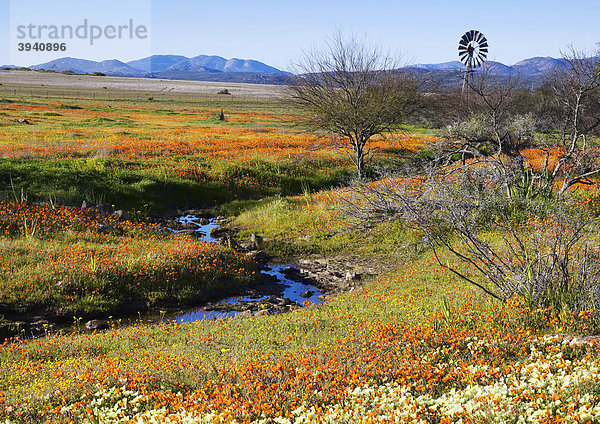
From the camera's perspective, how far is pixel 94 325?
38.1ft

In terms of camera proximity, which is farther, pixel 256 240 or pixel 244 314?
pixel 256 240

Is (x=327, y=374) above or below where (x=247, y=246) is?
above

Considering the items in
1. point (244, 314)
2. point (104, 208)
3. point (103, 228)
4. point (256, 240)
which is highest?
point (104, 208)

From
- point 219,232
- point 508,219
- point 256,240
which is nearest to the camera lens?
point 508,219

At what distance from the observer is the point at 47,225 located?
16375 mm

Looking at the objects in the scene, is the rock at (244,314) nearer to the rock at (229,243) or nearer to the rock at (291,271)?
the rock at (291,271)

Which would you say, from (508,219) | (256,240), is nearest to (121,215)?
(256,240)

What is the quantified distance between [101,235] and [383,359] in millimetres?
12303

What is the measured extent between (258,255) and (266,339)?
8.33m

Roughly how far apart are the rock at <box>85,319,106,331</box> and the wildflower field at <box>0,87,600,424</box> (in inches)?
31.1

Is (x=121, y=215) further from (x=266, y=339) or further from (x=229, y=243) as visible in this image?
(x=266, y=339)

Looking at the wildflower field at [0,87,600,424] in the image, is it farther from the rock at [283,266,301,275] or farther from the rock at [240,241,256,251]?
the rock at [240,241,256,251]

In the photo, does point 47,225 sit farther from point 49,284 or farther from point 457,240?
point 457,240

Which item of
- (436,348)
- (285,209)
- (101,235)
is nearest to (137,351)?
(436,348)
